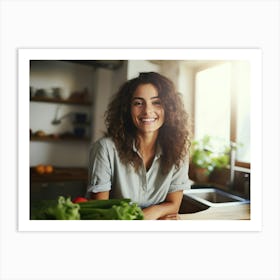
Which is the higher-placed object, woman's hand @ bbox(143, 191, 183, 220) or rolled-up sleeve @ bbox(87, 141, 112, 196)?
rolled-up sleeve @ bbox(87, 141, 112, 196)

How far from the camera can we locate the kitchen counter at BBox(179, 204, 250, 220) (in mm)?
1739

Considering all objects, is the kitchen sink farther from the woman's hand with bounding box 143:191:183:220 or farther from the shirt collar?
the shirt collar

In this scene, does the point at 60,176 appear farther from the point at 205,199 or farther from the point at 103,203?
the point at 205,199

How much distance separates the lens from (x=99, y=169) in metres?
1.74

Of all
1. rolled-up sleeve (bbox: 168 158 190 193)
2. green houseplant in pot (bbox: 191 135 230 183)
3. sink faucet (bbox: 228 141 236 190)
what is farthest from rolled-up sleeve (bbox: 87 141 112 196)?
sink faucet (bbox: 228 141 236 190)

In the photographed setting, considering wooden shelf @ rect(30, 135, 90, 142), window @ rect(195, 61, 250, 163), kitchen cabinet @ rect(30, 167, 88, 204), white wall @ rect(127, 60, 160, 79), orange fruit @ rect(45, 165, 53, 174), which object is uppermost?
white wall @ rect(127, 60, 160, 79)

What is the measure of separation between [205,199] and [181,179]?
0.51 feet

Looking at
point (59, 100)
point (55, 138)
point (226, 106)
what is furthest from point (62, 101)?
point (226, 106)

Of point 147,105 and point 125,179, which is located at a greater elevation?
point 147,105

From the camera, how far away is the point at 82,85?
68.3 inches

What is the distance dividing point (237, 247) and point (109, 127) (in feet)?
2.85

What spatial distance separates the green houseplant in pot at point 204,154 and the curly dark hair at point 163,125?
0.05 meters

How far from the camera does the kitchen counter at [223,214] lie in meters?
1.74
